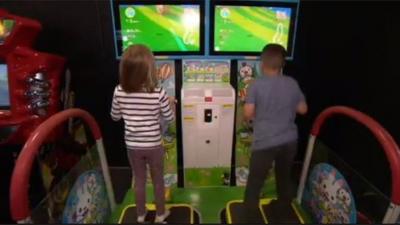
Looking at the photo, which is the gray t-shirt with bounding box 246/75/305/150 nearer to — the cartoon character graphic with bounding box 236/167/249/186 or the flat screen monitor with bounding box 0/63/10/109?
the cartoon character graphic with bounding box 236/167/249/186

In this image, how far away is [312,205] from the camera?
9.06 ft

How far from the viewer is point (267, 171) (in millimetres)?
2551

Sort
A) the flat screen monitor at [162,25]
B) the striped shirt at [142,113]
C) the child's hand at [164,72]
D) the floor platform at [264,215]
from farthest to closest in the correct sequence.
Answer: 1. the child's hand at [164,72]
2. the flat screen monitor at [162,25]
3. the floor platform at [264,215]
4. the striped shirt at [142,113]

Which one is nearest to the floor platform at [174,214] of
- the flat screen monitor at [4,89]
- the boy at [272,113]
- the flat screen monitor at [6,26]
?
the boy at [272,113]

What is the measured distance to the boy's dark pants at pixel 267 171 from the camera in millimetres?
2449

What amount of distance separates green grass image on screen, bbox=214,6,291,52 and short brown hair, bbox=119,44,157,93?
42.6 inches

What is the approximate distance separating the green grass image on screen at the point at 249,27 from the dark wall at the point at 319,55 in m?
0.42

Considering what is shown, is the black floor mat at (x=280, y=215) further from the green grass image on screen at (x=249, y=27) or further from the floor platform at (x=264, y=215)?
the green grass image on screen at (x=249, y=27)

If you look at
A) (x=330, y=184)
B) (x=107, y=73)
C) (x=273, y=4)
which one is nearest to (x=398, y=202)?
(x=330, y=184)

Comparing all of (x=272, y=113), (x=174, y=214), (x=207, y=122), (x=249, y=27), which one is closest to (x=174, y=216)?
(x=174, y=214)

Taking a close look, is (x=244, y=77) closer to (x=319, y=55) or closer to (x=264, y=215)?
(x=319, y=55)

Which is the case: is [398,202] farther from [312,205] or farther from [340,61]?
[340,61]

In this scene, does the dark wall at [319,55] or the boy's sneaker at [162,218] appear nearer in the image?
the boy's sneaker at [162,218]

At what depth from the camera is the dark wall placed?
3018 mm
